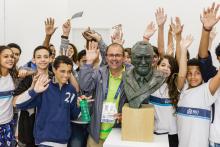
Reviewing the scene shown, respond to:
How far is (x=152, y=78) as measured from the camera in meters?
2.52

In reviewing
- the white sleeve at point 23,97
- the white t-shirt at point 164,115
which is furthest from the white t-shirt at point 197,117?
the white sleeve at point 23,97

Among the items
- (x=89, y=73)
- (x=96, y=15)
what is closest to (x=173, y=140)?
(x=89, y=73)

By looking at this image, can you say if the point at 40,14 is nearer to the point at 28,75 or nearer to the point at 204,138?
the point at 28,75

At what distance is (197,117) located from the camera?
8.48 ft

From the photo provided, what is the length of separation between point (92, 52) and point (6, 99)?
99 centimetres

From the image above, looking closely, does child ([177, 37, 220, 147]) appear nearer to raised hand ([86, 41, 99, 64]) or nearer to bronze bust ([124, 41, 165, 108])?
bronze bust ([124, 41, 165, 108])

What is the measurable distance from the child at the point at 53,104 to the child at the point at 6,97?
375 millimetres

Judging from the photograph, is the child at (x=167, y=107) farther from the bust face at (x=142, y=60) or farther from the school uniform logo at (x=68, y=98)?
the school uniform logo at (x=68, y=98)

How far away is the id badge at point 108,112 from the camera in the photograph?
8.47 ft

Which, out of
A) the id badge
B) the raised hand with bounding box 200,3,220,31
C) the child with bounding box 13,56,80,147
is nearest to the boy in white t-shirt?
the raised hand with bounding box 200,3,220,31

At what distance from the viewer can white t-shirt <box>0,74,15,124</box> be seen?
2947mm

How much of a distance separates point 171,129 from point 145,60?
0.74m

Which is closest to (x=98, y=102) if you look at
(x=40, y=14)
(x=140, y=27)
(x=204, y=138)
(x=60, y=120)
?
(x=60, y=120)

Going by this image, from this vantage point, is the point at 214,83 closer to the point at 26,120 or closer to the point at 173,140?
the point at 173,140
